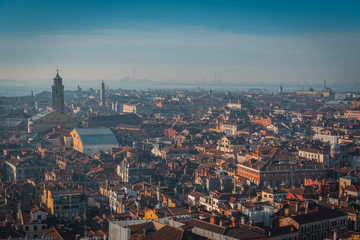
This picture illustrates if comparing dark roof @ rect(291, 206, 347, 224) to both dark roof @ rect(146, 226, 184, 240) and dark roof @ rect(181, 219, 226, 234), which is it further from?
dark roof @ rect(146, 226, 184, 240)

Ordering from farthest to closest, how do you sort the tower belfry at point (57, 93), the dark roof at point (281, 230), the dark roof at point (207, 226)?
the tower belfry at point (57, 93)
the dark roof at point (281, 230)
the dark roof at point (207, 226)

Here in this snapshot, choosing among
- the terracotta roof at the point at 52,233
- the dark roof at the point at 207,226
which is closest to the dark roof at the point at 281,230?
the dark roof at the point at 207,226

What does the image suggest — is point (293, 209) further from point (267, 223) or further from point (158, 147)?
point (158, 147)

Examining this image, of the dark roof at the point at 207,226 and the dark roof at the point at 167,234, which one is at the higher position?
the dark roof at the point at 167,234

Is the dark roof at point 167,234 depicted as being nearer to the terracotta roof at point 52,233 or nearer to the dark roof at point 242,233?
the dark roof at point 242,233

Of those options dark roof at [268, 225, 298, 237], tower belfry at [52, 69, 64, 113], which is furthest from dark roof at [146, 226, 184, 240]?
tower belfry at [52, 69, 64, 113]

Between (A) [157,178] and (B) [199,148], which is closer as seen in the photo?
(A) [157,178]

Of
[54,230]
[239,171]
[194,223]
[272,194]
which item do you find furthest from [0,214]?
[239,171]

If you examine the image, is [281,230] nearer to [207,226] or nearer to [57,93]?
[207,226]
